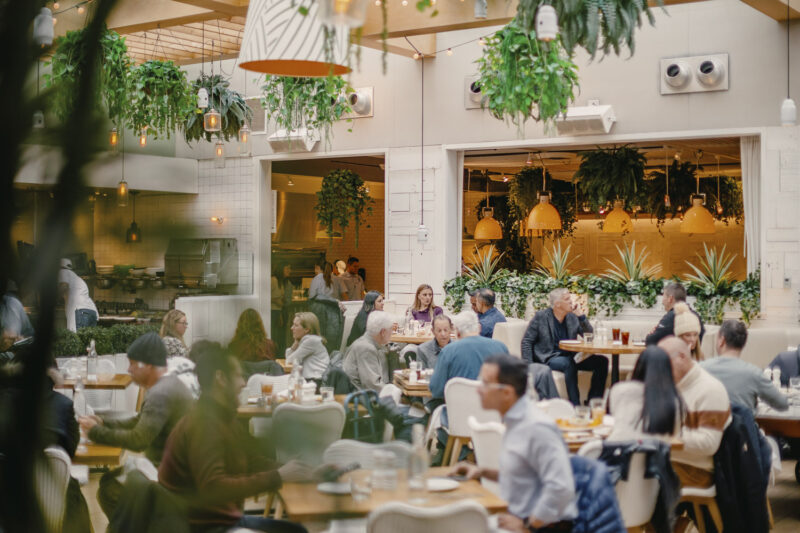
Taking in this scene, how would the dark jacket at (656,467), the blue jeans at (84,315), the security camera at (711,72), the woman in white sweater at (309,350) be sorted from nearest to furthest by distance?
1. the blue jeans at (84,315)
2. the dark jacket at (656,467)
3. the woman in white sweater at (309,350)
4. the security camera at (711,72)

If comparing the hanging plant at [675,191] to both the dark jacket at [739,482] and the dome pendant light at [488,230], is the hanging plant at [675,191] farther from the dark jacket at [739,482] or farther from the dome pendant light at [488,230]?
the dark jacket at [739,482]

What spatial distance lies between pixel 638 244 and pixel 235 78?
7802 mm

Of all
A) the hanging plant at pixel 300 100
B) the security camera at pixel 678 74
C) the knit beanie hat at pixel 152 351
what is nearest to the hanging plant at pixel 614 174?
the security camera at pixel 678 74

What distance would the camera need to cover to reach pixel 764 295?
10219mm

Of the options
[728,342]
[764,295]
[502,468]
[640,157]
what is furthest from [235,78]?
[502,468]

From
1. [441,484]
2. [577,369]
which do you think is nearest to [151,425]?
→ [441,484]

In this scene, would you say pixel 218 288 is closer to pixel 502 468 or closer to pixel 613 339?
pixel 502 468

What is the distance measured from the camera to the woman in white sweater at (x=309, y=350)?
7.50 m

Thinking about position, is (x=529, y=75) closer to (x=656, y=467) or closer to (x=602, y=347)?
(x=602, y=347)

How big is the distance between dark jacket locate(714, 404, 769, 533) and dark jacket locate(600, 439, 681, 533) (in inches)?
20.2

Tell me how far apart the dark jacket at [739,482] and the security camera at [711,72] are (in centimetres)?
656

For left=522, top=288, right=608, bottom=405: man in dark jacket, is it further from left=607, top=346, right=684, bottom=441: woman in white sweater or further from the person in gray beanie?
the person in gray beanie

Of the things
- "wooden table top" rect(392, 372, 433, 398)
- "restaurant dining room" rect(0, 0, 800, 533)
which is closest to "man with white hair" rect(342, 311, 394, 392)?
"restaurant dining room" rect(0, 0, 800, 533)

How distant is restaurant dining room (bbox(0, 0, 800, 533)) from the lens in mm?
665
